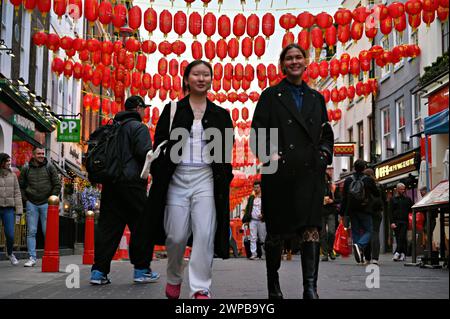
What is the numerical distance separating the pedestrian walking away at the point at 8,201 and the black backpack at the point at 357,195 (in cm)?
565

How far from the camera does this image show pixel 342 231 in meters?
15.6

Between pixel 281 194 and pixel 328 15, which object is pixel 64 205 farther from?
pixel 281 194

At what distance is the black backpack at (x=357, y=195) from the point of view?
12.6m

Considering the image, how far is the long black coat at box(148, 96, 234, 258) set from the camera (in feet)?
18.5

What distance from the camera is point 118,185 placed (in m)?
7.94

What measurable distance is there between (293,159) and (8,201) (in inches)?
302

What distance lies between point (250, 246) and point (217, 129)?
42.2 ft

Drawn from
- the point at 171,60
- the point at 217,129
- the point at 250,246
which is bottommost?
the point at 250,246

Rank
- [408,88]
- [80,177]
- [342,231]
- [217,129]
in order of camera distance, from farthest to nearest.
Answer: [80,177] < [408,88] < [342,231] < [217,129]

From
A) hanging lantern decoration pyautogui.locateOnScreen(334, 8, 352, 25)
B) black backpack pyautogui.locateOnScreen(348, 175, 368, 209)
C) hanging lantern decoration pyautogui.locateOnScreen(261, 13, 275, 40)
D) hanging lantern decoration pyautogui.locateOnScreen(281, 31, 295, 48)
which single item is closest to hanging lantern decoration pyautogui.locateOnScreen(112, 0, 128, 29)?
hanging lantern decoration pyautogui.locateOnScreen(261, 13, 275, 40)

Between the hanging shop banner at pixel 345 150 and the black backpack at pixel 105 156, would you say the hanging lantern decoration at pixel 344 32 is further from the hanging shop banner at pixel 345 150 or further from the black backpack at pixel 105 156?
the hanging shop banner at pixel 345 150

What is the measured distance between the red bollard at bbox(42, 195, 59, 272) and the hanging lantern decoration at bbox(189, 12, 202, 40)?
27.7 ft

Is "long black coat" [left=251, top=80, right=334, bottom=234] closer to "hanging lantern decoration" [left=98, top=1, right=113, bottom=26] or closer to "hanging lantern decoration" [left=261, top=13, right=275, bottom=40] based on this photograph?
"hanging lantern decoration" [left=98, top=1, right=113, bottom=26]

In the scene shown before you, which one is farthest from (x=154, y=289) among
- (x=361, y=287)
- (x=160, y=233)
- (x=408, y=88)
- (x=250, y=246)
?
(x=408, y=88)
